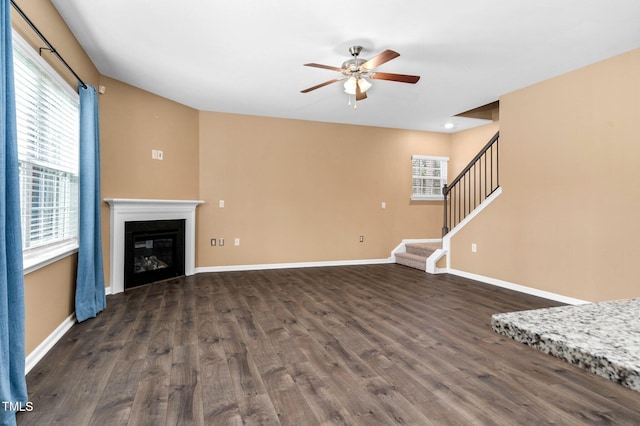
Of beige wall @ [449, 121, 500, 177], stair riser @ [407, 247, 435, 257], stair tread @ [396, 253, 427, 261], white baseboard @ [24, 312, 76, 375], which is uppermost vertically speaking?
beige wall @ [449, 121, 500, 177]

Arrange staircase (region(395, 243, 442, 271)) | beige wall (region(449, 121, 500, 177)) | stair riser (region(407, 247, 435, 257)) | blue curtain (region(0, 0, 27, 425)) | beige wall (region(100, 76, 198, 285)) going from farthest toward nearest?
1. beige wall (region(449, 121, 500, 177))
2. stair riser (region(407, 247, 435, 257))
3. staircase (region(395, 243, 442, 271))
4. beige wall (region(100, 76, 198, 285))
5. blue curtain (region(0, 0, 27, 425))

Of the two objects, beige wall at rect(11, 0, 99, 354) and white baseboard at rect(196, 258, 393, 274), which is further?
white baseboard at rect(196, 258, 393, 274)

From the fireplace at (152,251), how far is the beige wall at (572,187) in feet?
15.3

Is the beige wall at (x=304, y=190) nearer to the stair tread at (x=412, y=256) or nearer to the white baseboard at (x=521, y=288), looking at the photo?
the stair tread at (x=412, y=256)

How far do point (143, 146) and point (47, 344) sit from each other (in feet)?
9.31

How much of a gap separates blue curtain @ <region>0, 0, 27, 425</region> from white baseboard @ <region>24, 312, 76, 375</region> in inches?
12.5

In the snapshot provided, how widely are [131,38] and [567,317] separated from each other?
154 inches

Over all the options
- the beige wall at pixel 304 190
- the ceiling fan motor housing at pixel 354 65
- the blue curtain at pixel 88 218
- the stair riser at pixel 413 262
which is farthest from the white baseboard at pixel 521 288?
the blue curtain at pixel 88 218

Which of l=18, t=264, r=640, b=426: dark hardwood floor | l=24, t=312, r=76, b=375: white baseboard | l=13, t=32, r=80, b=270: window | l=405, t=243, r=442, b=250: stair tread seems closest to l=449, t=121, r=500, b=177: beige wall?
l=405, t=243, r=442, b=250: stair tread

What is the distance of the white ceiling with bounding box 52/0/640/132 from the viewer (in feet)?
8.96

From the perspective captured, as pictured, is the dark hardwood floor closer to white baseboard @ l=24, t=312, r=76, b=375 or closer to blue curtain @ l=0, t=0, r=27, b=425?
white baseboard @ l=24, t=312, r=76, b=375

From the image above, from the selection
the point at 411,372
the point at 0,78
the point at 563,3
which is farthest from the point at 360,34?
the point at 411,372

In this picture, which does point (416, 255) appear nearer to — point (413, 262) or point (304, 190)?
point (413, 262)

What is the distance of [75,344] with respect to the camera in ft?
8.90
